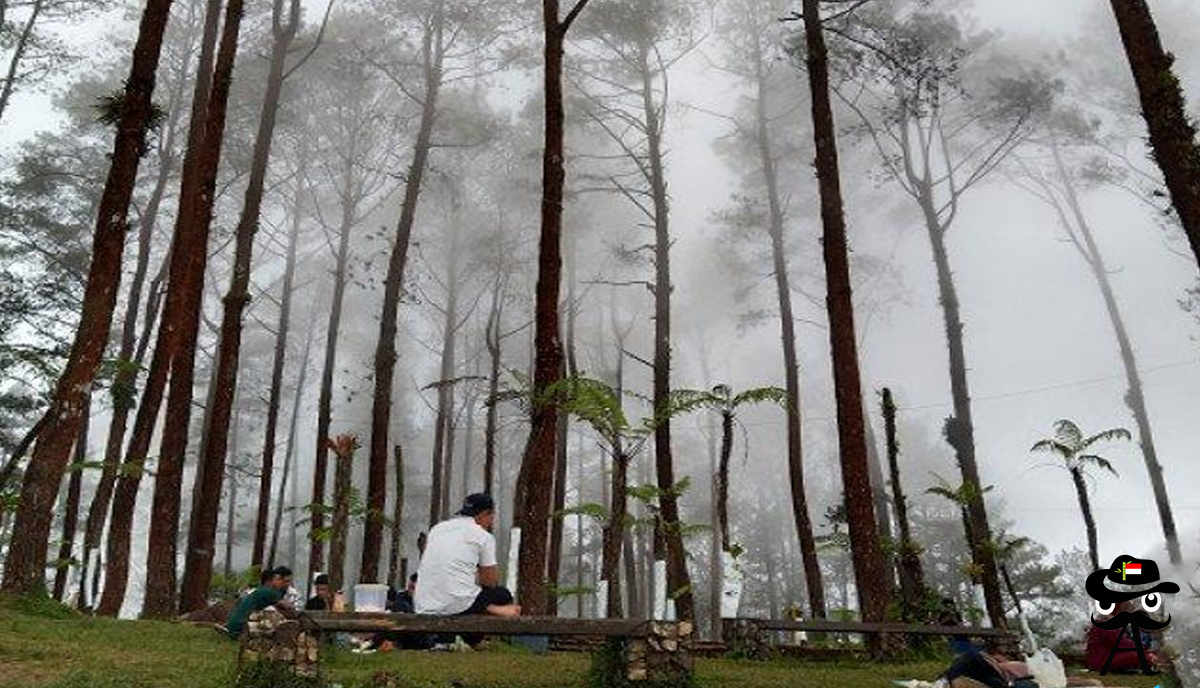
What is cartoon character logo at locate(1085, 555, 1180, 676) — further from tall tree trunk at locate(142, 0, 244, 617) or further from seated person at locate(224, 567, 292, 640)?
tall tree trunk at locate(142, 0, 244, 617)

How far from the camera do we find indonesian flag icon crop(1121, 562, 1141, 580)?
3051 millimetres

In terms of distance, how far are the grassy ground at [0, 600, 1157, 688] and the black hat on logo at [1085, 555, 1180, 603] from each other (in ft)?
11.4

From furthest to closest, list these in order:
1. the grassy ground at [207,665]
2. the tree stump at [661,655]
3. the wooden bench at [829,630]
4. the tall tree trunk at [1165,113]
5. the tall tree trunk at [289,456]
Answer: the tall tree trunk at [289,456] → the wooden bench at [829,630] → the tall tree trunk at [1165,113] → the grassy ground at [207,665] → the tree stump at [661,655]

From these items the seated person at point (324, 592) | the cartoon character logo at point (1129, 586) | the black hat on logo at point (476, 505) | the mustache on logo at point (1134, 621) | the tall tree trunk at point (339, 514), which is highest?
the tall tree trunk at point (339, 514)

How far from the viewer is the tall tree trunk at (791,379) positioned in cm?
1862

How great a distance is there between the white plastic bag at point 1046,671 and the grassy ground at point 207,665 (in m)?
1.30

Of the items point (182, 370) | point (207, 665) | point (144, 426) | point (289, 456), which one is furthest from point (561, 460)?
point (207, 665)

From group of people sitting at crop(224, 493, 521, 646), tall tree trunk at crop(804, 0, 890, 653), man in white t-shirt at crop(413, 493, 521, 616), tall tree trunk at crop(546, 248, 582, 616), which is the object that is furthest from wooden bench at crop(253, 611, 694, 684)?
tall tree trunk at crop(546, 248, 582, 616)

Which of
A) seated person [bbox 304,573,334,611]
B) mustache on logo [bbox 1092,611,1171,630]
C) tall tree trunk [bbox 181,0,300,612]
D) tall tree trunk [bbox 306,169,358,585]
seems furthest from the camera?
tall tree trunk [bbox 306,169,358,585]

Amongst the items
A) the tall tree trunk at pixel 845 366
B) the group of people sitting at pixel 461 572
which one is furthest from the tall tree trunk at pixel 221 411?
the tall tree trunk at pixel 845 366

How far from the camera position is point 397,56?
2594cm

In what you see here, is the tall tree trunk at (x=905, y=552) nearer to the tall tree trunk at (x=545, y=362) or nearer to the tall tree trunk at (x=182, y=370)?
the tall tree trunk at (x=545, y=362)

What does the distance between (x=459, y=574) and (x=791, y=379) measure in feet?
53.7

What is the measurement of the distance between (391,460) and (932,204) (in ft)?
144
